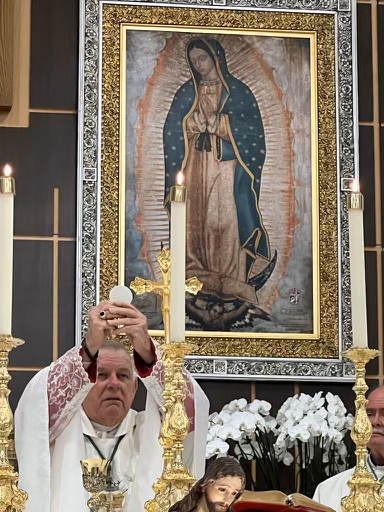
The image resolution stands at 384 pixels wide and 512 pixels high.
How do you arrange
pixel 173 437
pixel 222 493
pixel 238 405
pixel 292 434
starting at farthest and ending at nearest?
1. pixel 238 405
2. pixel 292 434
3. pixel 173 437
4. pixel 222 493

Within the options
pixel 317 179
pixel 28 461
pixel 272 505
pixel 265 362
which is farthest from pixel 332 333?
pixel 272 505

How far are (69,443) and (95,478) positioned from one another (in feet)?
3.39

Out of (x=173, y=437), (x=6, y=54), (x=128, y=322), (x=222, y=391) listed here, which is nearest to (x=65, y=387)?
(x=128, y=322)

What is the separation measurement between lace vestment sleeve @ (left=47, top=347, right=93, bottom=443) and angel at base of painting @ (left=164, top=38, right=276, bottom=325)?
1646mm

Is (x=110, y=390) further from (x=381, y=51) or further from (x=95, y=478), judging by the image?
(x=381, y=51)

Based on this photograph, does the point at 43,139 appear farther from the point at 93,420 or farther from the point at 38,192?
the point at 93,420

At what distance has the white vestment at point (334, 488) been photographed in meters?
4.95

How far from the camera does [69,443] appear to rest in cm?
448

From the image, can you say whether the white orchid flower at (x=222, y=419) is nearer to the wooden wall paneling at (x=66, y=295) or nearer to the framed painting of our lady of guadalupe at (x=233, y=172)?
the framed painting of our lady of guadalupe at (x=233, y=172)

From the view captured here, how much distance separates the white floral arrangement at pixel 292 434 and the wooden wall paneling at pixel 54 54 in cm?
164

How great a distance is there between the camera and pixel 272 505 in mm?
3506

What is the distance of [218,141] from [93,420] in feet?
6.28

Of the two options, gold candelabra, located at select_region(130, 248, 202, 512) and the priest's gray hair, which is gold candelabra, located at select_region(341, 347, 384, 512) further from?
the priest's gray hair

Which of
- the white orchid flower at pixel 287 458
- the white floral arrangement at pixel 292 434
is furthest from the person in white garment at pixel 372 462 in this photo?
the white orchid flower at pixel 287 458
